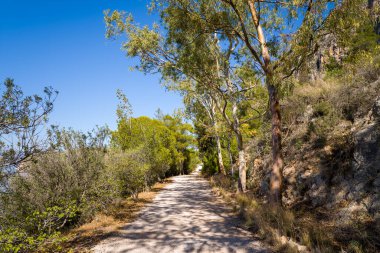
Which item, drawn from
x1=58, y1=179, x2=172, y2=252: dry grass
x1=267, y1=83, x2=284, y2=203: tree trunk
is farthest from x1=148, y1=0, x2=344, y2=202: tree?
x1=58, y1=179, x2=172, y2=252: dry grass

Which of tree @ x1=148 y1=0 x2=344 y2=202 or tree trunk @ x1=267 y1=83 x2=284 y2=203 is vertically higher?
tree @ x1=148 y1=0 x2=344 y2=202

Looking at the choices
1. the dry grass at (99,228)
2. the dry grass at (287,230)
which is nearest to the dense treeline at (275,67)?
the dry grass at (287,230)

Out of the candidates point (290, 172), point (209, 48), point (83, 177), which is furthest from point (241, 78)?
point (83, 177)

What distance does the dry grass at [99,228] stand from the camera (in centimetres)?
674

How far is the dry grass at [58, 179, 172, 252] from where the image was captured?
6738 millimetres

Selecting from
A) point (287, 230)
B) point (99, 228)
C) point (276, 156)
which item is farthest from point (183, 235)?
point (276, 156)

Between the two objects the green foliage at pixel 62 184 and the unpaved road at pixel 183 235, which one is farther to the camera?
the green foliage at pixel 62 184

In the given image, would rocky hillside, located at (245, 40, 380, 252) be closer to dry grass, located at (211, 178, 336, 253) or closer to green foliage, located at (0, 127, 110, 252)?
dry grass, located at (211, 178, 336, 253)

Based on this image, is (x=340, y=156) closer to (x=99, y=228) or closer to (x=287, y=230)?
(x=287, y=230)

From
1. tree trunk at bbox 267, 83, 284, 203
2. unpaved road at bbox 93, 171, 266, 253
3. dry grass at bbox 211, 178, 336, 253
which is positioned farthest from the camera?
tree trunk at bbox 267, 83, 284, 203

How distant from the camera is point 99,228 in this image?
8336 mm

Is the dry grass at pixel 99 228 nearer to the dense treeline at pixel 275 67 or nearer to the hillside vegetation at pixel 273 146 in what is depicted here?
the hillside vegetation at pixel 273 146

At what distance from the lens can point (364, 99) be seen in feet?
31.6

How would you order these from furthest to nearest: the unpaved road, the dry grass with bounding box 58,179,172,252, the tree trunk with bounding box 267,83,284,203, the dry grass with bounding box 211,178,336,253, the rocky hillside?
the tree trunk with bounding box 267,83,284,203, the dry grass with bounding box 58,179,172,252, the rocky hillside, the unpaved road, the dry grass with bounding box 211,178,336,253
